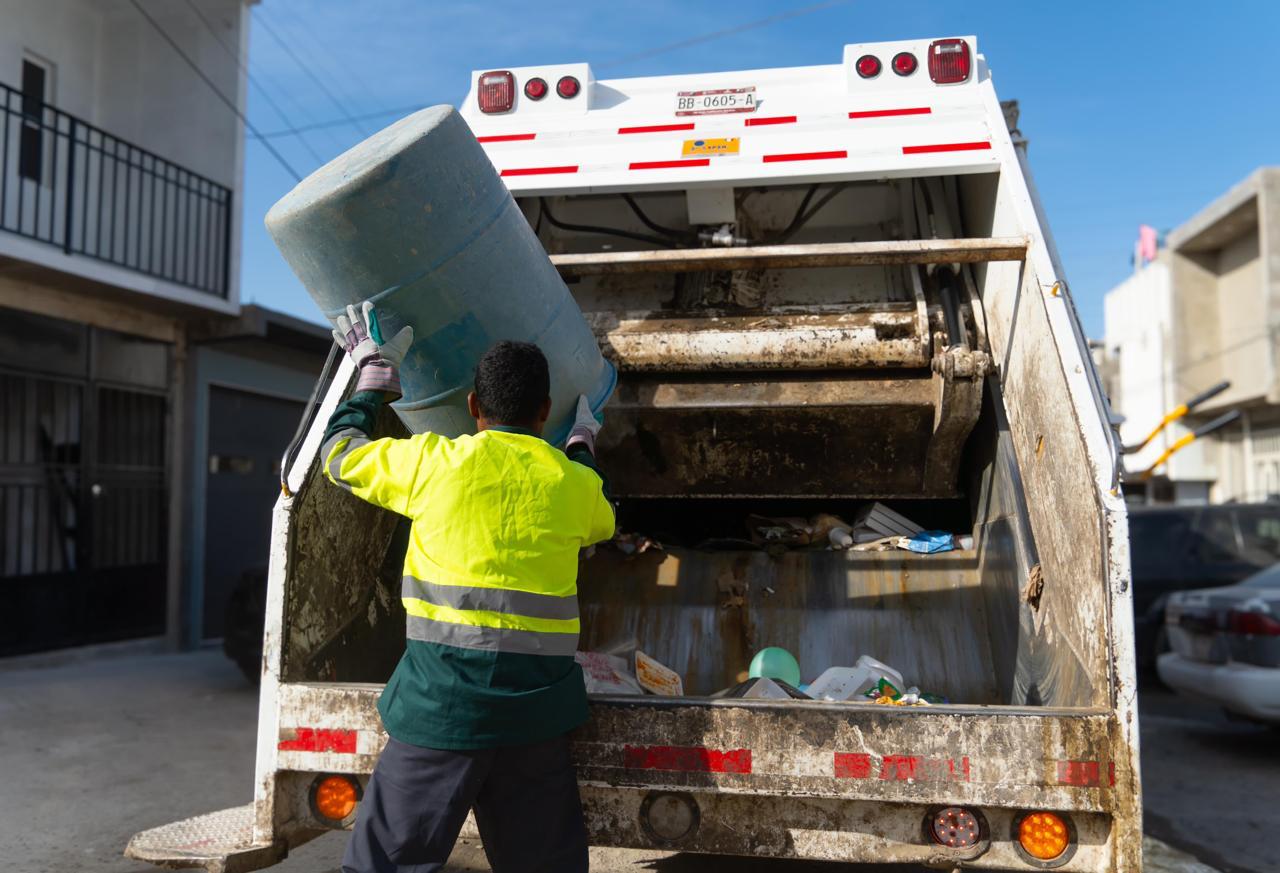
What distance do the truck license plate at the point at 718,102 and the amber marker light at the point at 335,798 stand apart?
245cm

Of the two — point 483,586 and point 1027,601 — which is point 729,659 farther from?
point 483,586

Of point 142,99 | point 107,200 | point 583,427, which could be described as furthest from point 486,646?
point 142,99

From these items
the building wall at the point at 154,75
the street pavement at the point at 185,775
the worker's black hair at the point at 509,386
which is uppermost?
the building wall at the point at 154,75

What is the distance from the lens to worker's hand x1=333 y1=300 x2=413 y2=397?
2598mm

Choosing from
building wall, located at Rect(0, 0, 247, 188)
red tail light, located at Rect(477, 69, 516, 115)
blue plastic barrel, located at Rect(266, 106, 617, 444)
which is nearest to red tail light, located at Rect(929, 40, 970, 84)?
red tail light, located at Rect(477, 69, 516, 115)

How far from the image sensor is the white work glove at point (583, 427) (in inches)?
108

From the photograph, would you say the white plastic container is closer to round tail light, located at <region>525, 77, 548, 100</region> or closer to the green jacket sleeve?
the green jacket sleeve

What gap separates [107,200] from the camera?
925cm

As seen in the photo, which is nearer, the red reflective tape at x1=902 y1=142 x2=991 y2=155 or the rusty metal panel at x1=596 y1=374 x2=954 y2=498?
the red reflective tape at x1=902 y1=142 x2=991 y2=155

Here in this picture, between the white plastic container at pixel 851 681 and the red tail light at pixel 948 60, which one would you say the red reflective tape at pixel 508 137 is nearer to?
the red tail light at pixel 948 60

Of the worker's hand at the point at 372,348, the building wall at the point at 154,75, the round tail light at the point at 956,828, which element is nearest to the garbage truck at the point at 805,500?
the round tail light at the point at 956,828

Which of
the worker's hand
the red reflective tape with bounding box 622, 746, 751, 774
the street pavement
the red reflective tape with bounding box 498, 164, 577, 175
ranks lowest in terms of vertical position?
the street pavement

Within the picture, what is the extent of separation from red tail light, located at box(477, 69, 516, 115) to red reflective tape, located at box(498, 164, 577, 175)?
329 mm

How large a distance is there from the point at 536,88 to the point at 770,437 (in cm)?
147
